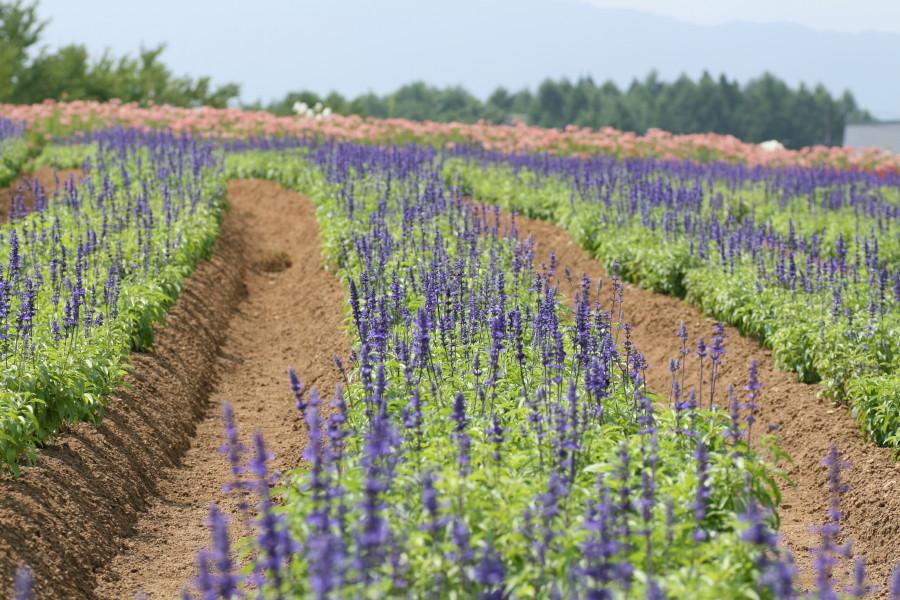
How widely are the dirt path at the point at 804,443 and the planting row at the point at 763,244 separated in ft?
0.62

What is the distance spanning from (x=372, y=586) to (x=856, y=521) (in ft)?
17.4

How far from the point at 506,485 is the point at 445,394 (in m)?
1.88

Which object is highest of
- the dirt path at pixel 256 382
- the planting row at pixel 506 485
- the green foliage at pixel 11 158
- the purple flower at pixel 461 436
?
the green foliage at pixel 11 158

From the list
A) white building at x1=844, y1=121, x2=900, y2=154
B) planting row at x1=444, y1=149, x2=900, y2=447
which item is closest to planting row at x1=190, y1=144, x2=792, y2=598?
planting row at x1=444, y1=149, x2=900, y2=447

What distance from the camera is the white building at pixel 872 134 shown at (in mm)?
61625

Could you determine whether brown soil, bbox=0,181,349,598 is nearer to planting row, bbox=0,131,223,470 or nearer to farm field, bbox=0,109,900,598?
farm field, bbox=0,109,900,598

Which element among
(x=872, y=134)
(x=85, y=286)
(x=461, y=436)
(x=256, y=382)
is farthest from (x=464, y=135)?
(x=872, y=134)

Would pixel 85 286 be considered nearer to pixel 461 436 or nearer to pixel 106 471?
pixel 106 471

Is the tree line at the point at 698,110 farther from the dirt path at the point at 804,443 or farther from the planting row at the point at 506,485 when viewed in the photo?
the planting row at the point at 506,485

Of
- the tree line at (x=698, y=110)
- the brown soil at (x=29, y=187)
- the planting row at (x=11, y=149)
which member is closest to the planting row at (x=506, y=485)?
the brown soil at (x=29, y=187)

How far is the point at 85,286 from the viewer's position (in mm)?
10977

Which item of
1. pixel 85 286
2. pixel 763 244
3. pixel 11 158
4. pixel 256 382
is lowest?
pixel 256 382

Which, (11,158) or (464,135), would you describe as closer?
(11,158)

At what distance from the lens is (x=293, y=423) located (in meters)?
10.4
